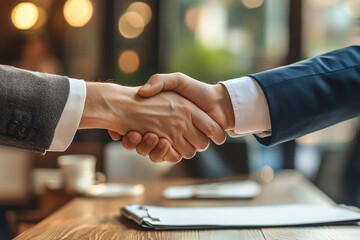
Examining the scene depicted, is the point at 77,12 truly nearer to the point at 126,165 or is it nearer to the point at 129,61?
the point at 129,61

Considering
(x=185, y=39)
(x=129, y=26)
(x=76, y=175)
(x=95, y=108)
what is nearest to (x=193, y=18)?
(x=185, y=39)

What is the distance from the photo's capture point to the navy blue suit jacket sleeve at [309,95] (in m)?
1.34

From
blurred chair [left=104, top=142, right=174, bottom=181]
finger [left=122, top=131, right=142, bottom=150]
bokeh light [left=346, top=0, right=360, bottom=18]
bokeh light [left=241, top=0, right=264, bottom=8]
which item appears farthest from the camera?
bokeh light [left=241, top=0, right=264, bottom=8]

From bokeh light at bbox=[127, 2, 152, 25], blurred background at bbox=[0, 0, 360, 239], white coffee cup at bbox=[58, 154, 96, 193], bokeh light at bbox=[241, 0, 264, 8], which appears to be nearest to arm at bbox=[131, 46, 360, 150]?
white coffee cup at bbox=[58, 154, 96, 193]

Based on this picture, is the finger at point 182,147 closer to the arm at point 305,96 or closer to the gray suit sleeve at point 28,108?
the arm at point 305,96

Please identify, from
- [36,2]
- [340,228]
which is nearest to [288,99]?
[340,228]

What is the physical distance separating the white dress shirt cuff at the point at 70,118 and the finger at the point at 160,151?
0.30 meters

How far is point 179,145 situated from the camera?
5.18ft

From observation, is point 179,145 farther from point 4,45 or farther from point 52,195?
point 4,45

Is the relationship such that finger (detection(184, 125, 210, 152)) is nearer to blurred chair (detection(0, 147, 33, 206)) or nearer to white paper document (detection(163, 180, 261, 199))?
white paper document (detection(163, 180, 261, 199))

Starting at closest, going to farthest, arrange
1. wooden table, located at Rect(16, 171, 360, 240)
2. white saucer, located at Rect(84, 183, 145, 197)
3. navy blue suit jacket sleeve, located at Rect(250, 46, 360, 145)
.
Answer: wooden table, located at Rect(16, 171, 360, 240)
navy blue suit jacket sleeve, located at Rect(250, 46, 360, 145)
white saucer, located at Rect(84, 183, 145, 197)

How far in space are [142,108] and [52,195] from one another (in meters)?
0.69

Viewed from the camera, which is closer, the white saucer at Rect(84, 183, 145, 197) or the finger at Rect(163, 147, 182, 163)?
the finger at Rect(163, 147, 182, 163)

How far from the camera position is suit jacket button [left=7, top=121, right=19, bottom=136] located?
1.17 m
